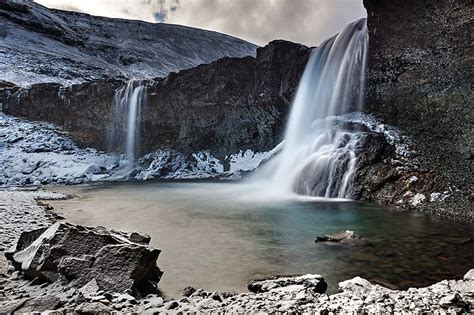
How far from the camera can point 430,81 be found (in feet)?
50.0

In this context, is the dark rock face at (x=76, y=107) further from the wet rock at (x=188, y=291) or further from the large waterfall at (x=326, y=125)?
the wet rock at (x=188, y=291)

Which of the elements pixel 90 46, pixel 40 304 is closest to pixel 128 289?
pixel 40 304

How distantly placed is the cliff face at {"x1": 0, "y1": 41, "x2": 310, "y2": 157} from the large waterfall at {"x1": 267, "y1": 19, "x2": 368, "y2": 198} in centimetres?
216

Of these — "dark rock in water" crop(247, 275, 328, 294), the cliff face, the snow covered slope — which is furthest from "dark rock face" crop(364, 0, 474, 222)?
the snow covered slope

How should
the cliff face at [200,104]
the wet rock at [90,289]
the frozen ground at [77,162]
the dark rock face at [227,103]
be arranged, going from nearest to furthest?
the wet rock at [90,289]
the frozen ground at [77,162]
the dark rock face at [227,103]
the cliff face at [200,104]

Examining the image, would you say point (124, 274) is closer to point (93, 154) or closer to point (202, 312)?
point (202, 312)

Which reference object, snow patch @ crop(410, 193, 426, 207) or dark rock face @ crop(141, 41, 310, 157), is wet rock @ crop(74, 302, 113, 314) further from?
dark rock face @ crop(141, 41, 310, 157)

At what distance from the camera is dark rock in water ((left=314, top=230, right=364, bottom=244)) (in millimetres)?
7297

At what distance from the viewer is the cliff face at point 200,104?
81.6 feet

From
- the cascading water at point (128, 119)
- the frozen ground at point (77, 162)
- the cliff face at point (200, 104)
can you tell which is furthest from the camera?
the cascading water at point (128, 119)

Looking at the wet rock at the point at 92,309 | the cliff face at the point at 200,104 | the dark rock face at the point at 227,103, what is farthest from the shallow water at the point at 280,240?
the cliff face at the point at 200,104

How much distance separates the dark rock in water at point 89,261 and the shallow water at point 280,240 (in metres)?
0.57

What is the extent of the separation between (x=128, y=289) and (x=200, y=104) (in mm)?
24199

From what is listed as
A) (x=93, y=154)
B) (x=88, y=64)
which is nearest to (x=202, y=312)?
(x=93, y=154)
